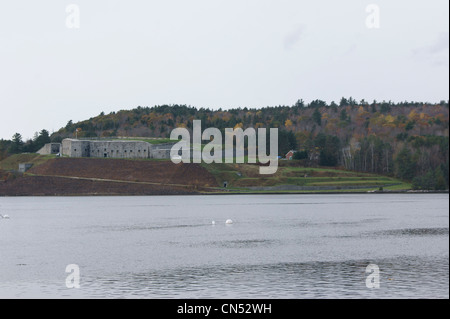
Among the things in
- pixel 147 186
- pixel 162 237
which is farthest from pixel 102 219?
pixel 147 186

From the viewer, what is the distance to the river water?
33938 mm

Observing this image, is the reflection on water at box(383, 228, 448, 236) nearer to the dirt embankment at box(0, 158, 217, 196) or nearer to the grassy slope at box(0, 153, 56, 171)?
the dirt embankment at box(0, 158, 217, 196)

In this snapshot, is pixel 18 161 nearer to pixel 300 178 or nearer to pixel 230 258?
pixel 300 178

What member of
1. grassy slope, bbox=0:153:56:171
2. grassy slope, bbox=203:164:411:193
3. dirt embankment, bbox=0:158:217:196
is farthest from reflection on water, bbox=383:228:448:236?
grassy slope, bbox=0:153:56:171

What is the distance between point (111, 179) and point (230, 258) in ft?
442

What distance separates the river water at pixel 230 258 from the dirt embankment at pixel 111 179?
90.3 m

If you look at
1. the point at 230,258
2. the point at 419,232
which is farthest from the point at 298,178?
the point at 230,258

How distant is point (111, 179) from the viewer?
580 ft

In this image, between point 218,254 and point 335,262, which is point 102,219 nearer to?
point 218,254

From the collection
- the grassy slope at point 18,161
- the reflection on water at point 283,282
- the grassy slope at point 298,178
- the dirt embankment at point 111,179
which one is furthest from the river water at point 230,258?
the grassy slope at point 18,161

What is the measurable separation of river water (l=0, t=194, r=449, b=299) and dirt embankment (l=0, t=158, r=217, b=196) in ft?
296

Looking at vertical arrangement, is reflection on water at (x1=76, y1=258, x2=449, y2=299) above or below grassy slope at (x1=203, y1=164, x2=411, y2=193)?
above

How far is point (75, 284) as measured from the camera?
35.9m

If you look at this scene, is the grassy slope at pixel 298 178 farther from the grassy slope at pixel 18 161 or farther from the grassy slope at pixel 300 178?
the grassy slope at pixel 18 161
